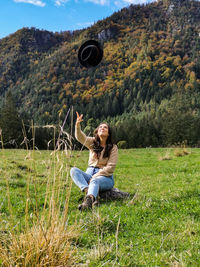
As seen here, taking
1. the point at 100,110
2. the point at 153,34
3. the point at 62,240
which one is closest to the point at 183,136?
the point at 62,240

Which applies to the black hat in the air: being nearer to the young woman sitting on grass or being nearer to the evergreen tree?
the young woman sitting on grass

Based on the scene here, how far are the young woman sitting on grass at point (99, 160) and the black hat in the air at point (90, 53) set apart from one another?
1.15 m

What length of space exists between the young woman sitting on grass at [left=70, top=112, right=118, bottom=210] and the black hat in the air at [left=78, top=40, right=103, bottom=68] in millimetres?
1150

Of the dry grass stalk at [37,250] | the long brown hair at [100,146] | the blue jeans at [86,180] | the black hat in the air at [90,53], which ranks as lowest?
the blue jeans at [86,180]

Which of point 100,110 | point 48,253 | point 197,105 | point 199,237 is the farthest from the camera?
point 100,110

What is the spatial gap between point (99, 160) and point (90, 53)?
2340 millimetres

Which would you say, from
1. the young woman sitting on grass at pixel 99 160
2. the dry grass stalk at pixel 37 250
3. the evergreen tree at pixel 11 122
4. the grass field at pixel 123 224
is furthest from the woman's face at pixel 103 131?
the evergreen tree at pixel 11 122

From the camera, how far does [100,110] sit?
481 feet

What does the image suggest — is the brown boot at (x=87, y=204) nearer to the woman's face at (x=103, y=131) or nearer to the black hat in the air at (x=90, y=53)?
the woman's face at (x=103, y=131)

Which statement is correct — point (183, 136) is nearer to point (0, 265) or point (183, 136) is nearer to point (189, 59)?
point (0, 265)

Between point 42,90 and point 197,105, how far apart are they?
112m

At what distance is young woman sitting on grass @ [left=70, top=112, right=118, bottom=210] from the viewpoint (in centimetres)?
507

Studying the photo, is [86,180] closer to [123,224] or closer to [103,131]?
[103,131]

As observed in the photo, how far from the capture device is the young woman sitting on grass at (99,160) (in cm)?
507
